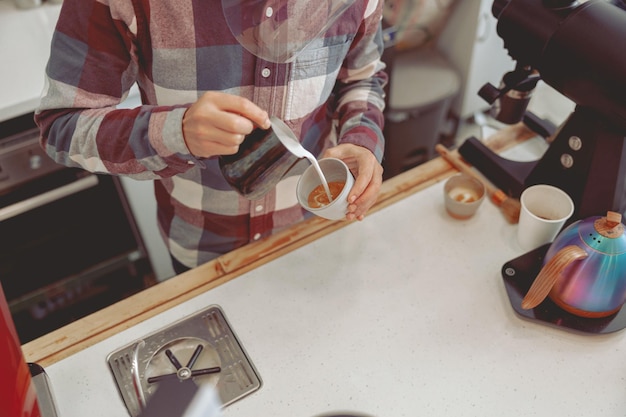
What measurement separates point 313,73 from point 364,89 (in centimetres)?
15

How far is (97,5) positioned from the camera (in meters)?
0.80

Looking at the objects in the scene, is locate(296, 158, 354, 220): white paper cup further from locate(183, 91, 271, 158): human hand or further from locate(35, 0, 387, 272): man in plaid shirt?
locate(183, 91, 271, 158): human hand

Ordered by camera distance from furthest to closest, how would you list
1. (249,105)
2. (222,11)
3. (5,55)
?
(5,55), (222,11), (249,105)

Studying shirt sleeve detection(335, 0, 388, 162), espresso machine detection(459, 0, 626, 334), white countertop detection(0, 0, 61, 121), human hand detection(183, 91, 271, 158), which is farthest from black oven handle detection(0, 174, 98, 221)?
espresso machine detection(459, 0, 626, 334)

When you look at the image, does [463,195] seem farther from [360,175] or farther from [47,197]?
[47,197]

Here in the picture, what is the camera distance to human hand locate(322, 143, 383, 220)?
900 mm

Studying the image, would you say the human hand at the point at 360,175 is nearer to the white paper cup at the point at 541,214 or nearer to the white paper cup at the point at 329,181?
the white paper cup at the point at 329,181

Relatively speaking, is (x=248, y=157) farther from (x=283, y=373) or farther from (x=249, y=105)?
(x=283, y=373)

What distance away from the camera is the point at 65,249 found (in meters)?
1.68

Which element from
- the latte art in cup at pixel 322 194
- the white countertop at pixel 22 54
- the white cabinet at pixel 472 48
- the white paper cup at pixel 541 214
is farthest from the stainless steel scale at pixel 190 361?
the white cabinet at pixel 472 48

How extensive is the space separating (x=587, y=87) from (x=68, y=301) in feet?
4.95

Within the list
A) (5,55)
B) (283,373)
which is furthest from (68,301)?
(283,373)

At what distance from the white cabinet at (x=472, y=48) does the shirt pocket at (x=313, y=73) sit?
1388 millimetres

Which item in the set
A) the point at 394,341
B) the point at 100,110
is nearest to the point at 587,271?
the point at 394,341
